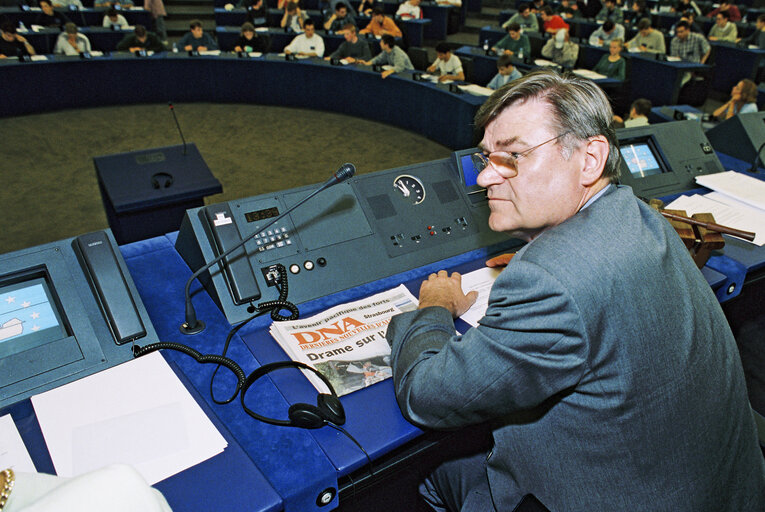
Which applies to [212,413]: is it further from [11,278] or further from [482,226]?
[482,226]

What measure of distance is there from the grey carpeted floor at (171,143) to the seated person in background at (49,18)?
1.94m

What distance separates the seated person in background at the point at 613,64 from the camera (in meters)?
6.58

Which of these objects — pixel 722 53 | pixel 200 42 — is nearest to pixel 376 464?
pixel 200 42

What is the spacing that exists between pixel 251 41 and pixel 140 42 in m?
1.42

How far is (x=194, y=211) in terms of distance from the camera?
168 cm

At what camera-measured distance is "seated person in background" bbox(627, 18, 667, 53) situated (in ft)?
25.2

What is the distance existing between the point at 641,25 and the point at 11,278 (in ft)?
28.4

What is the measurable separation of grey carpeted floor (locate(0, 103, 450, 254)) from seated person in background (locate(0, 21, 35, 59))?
0.84 m

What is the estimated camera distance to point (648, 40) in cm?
778

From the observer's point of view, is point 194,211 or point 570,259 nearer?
point 570,259

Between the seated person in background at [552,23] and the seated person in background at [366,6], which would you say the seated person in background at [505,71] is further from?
the seated person in background at [366,6]

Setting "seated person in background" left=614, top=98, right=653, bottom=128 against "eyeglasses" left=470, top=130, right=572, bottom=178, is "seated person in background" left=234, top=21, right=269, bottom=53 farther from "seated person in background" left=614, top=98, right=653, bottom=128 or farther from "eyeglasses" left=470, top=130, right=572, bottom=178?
"eyeglasses" left=470, top=130, right=572, bottom=178

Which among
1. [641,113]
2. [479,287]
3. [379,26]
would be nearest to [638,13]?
[379,26]

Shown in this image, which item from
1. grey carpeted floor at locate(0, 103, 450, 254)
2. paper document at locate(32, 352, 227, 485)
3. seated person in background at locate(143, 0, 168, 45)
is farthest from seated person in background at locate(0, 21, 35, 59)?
paper document at locate(32, 352, 227, 485)
